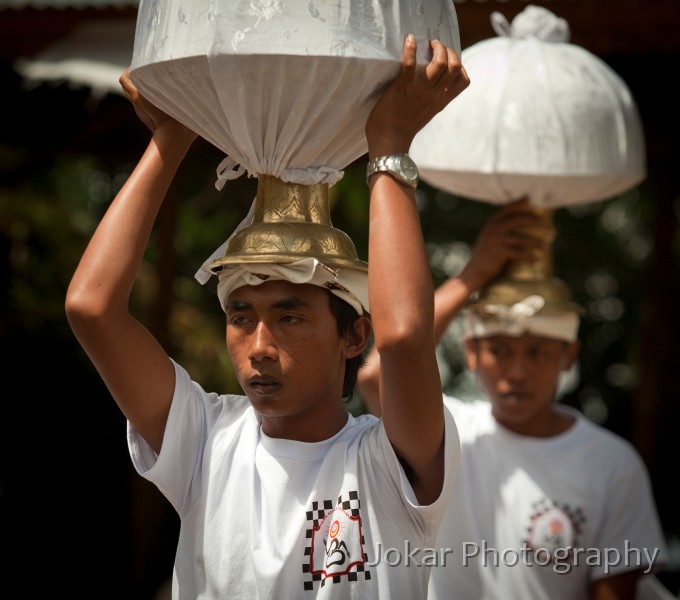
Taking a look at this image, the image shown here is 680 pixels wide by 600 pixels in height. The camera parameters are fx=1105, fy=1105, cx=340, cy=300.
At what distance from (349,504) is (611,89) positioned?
6.99 ft

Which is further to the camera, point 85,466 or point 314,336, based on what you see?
point 85,466

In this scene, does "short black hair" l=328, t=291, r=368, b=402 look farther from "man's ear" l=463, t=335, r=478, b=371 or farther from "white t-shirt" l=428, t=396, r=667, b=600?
"man's ear" l=463, t=335, r=478, b=371

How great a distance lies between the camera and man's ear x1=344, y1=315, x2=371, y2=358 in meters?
2.68

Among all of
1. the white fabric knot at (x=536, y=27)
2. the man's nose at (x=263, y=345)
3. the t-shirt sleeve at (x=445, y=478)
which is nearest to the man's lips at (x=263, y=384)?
the man's nose at (x=263, y=345)

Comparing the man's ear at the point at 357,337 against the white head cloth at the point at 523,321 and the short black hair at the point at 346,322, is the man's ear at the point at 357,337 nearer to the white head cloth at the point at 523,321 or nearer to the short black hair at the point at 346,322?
the short black hair at the point at 346,322

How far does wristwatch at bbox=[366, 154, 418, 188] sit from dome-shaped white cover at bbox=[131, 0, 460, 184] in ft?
0.43

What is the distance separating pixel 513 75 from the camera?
3904 mm

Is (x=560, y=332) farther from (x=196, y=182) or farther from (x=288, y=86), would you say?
(x=196, y=182)

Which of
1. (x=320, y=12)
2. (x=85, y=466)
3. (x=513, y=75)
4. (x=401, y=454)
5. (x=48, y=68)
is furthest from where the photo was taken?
(x=85, y=466)

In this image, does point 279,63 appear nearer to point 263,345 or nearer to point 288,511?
point 263,345

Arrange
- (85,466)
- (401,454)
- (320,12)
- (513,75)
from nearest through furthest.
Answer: (320,12) → (401,454) → (513,75) → (85,466)

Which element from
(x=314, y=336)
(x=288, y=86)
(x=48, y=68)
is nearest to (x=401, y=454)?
(x=314, y=336)

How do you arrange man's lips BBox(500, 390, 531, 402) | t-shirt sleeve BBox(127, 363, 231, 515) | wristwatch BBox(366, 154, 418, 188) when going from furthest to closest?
man's lips BBox(500, 390, 531, 402) < t-shirt sleeve BBox(127, 363, 231, 515) < wristwatch BBox(366, 154, 418, 188)

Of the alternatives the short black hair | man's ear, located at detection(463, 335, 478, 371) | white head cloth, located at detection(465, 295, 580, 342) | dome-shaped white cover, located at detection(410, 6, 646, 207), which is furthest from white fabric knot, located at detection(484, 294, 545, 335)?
the short black hair
